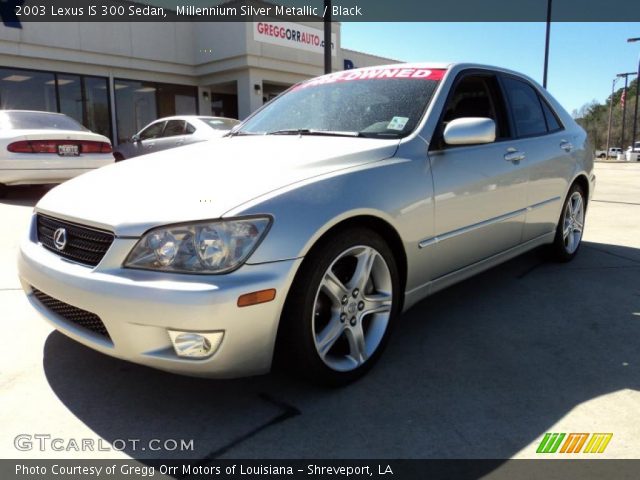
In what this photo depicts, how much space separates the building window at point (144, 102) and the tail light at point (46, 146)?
8618 millimetres

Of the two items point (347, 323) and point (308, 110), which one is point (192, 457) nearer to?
point (347, 323)

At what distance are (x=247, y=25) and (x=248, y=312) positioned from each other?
48.6 feet

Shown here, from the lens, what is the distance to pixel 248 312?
2.02m

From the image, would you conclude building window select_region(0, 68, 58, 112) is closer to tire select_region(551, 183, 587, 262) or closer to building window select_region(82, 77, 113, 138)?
building window select_region(82, 77, 113, 138)

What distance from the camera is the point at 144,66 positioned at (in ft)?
51.3

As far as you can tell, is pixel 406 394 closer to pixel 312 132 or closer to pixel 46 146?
pixel 312 132

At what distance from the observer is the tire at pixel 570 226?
4.52 metres

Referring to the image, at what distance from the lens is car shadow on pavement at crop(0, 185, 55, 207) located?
311 inches

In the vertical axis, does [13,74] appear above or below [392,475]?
above

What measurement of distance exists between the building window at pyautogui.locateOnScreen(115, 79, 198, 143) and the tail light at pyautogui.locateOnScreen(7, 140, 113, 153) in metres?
8.62

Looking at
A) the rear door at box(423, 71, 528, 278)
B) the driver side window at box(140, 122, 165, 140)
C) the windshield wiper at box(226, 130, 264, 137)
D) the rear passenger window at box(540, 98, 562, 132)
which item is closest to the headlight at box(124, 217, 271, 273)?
the rear door at box(423, 71, 528, 278)

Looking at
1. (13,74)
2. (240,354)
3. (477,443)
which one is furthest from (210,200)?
(13,74)

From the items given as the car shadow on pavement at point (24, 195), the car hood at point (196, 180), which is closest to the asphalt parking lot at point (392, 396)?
the car hood at point (196, 180)

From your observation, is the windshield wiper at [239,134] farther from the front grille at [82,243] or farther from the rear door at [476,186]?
the front grille at [82,243]
